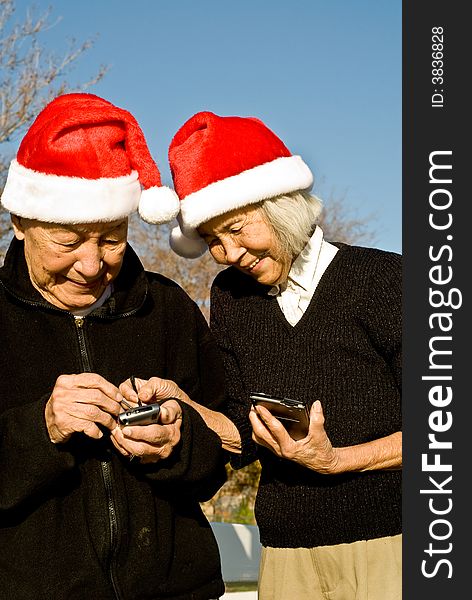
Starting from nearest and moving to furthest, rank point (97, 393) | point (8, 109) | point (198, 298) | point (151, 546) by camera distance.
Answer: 1. point (97, 393)
2. point (151, 546)
3. point (8, 109)
4. point (198, 298)

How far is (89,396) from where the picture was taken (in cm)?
235

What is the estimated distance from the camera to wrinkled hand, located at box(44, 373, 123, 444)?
7.64ft

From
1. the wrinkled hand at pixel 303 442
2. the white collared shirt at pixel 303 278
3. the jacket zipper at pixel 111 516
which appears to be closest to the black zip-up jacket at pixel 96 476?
the jacket zipper at pixel 111 516

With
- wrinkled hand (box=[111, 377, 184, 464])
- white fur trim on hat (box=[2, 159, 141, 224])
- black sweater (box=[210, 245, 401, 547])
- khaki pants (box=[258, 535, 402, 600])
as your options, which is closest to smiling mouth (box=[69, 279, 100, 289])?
white fur trim on hat (box=[2, 159, 141, 224])

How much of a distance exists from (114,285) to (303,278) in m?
0.63

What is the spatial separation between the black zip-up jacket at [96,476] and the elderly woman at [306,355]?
0.29 metres

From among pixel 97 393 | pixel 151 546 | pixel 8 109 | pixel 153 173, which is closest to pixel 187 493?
pixel 151 546

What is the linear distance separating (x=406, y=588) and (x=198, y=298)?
32.3 feet

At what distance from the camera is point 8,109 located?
10438 mm

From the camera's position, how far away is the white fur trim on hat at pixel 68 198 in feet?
8.28

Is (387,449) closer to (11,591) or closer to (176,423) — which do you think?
(176,423)

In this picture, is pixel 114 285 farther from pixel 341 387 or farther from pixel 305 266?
pixel 341 387

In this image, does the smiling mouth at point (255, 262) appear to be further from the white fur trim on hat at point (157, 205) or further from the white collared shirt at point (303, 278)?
the white fur trim on hat at point (157, 205)

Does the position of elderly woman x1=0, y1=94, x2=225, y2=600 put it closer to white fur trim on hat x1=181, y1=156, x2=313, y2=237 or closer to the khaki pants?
white fur trim on hat x1=181, y1=156, x2=313, y2=237
